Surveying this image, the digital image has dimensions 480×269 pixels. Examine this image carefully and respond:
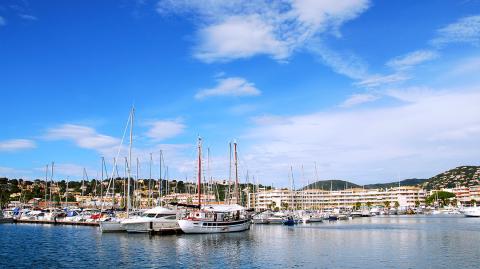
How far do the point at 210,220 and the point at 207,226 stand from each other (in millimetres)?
1434

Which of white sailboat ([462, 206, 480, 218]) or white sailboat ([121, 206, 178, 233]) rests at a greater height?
white sailboat ([121, 206, 178, 233])

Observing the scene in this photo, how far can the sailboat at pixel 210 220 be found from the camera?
68.8 metres

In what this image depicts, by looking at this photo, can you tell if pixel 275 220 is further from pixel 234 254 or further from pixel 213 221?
pixel 234 254

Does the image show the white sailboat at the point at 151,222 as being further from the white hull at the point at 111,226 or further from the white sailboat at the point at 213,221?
the white hull at the point at 111,226

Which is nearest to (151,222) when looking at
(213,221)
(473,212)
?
(213,221)

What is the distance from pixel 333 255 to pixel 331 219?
312 feet

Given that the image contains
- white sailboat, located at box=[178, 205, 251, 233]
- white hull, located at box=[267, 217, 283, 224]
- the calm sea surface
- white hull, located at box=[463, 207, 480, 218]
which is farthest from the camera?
white hull, located at box=[463, 207, 480, 218]

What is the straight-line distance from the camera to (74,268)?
3709cm

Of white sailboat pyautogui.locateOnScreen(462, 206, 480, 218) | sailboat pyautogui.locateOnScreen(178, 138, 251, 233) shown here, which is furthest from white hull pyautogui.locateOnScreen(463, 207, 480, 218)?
sailboat pyautogui.locateOnScreen(178, 138, 251, 233)

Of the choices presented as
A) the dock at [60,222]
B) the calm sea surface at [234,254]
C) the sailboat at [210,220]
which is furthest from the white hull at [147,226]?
the dock at [60,222]

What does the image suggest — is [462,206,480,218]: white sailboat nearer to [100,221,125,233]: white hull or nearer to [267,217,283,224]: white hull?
[267,217,283,224]: white hull

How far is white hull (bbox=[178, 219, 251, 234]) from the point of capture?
224 ft

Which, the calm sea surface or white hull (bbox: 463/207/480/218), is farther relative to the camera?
white hull (bbox: 463/207/480/218)

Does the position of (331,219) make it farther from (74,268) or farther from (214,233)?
(74,268)
